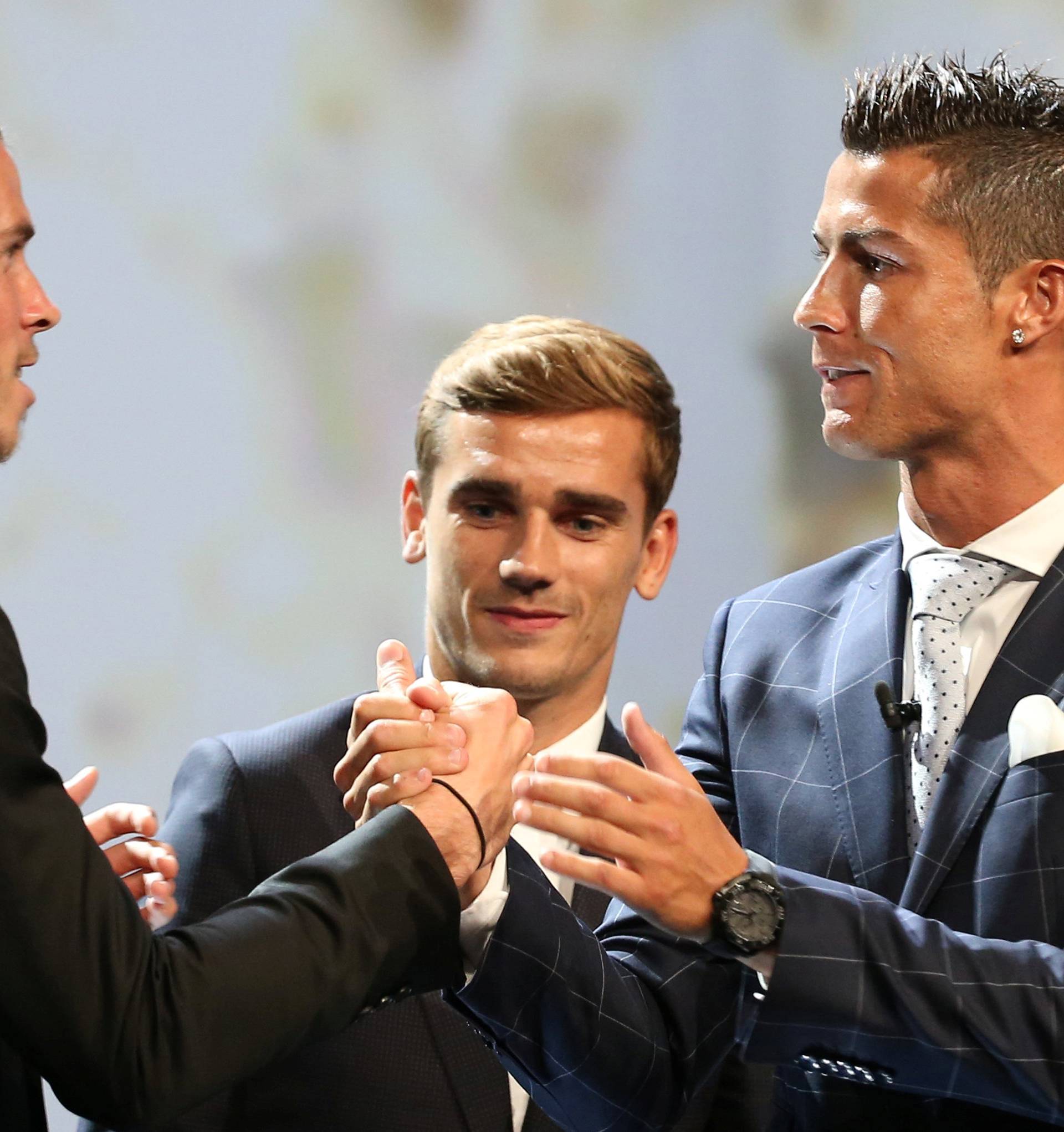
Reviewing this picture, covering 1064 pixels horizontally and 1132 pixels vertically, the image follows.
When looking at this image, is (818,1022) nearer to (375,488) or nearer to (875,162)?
(875,162)

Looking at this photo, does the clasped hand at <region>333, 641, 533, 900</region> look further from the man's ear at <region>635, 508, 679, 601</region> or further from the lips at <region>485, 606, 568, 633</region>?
the man's ear at <region>635, 508, 679, 601</region>

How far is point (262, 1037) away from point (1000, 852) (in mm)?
1005

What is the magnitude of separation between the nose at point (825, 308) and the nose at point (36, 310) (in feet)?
3.69

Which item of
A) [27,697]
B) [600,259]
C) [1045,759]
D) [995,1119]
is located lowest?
[995,1119]

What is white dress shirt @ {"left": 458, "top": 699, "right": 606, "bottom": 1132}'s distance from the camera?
80.7 inches

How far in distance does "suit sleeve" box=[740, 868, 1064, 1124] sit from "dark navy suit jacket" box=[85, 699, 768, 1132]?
23.4 inches

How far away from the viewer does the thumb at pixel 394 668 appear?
2195 millimetres

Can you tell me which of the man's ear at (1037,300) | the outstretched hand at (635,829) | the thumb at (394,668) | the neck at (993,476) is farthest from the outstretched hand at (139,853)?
the man's ear at (1037,300)

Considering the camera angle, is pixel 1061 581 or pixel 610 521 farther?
pixel 610 521

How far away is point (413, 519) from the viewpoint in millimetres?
2879

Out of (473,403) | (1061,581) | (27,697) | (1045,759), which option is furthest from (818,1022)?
(473,403)

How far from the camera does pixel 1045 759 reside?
203cm

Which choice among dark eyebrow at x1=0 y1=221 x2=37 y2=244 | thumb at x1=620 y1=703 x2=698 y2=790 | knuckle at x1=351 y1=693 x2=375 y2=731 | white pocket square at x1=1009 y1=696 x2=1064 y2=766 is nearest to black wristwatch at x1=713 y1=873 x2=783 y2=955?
thumb at x1=620 y1=703 x2=698 y2=790

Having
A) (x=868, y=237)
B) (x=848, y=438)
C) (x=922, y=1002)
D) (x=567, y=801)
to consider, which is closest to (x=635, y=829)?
(x=567, y=801)
